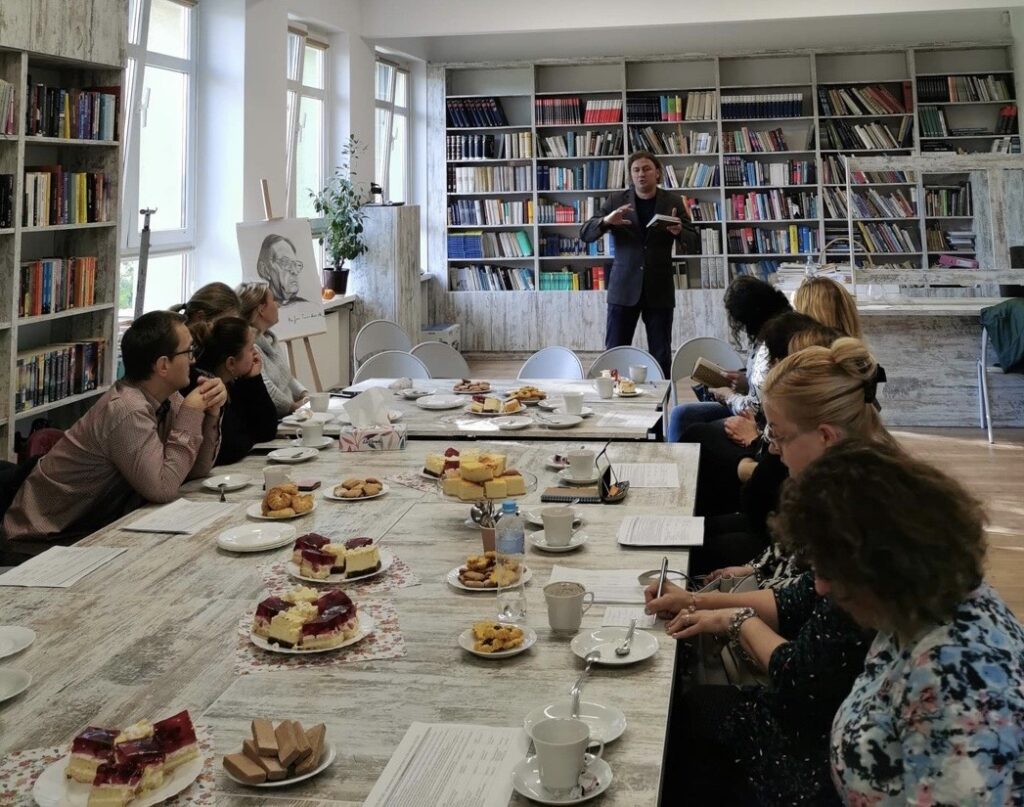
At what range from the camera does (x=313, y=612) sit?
184 centimetres

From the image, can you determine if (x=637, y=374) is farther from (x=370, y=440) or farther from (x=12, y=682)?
(x=12, y=682)

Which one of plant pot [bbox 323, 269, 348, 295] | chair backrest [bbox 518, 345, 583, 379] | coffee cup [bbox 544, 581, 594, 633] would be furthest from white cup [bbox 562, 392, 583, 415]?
plant pot [bbox 323, 269, 348, 295]

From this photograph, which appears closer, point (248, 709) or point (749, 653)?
point (248, 709)

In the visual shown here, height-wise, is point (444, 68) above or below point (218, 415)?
above

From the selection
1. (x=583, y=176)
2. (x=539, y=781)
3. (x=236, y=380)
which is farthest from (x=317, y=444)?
(x=583, y=176)

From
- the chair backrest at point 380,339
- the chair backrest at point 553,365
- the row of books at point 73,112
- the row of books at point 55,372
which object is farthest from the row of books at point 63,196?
the chair backrest at point 553,365

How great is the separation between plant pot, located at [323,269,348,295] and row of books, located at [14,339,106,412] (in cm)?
296

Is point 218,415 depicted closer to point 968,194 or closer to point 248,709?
point 248,709

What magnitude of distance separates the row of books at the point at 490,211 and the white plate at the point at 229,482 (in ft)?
23.4

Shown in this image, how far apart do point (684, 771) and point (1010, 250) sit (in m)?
6.30

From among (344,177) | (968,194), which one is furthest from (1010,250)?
(344,177)

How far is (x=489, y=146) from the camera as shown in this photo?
9.85 m

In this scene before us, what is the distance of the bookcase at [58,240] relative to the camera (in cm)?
426

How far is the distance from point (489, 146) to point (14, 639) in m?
8.52
